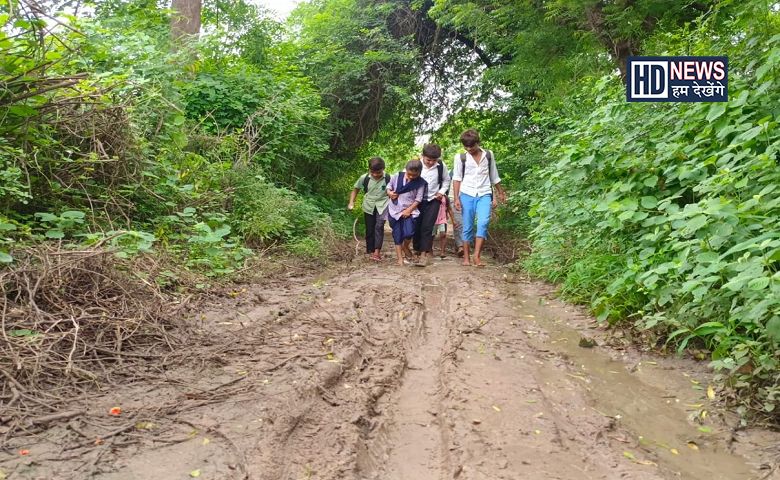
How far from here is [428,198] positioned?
8398mm

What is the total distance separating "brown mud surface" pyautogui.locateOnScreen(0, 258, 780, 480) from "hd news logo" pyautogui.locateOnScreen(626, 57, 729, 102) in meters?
2.32

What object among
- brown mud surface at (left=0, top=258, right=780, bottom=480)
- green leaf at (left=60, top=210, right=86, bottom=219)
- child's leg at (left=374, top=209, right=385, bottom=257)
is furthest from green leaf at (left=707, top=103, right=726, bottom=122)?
green leaf at (left=60, top=210, right=86, bottom=219)

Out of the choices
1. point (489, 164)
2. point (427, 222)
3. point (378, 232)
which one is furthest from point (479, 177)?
point (378, 232)

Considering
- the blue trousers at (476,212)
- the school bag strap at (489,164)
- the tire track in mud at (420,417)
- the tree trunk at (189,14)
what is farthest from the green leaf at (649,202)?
the tree trunk at (189,14)

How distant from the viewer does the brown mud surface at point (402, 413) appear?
253 centimetres

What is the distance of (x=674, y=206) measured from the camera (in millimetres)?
4418

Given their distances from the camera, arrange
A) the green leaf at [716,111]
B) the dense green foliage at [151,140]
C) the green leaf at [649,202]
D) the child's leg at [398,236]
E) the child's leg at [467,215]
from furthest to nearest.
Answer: the child's leg at [398,236] → the child's leg at [467,215] → the dense green foliage at [151,140] → the green leaf at [649,202] → the green leaf at [716,111]

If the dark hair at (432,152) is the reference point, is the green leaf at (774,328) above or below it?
below

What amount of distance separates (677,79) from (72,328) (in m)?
5.41

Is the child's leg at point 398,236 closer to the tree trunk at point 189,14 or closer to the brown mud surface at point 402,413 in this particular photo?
the brown mud surface at point 402,413

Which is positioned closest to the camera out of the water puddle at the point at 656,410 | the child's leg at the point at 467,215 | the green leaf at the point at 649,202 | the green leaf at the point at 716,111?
the water puddle at the point at 656,410

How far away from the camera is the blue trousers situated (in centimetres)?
775

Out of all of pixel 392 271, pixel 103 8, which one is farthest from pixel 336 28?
pixel 392 271

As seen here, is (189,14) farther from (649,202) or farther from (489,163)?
(649,202)
